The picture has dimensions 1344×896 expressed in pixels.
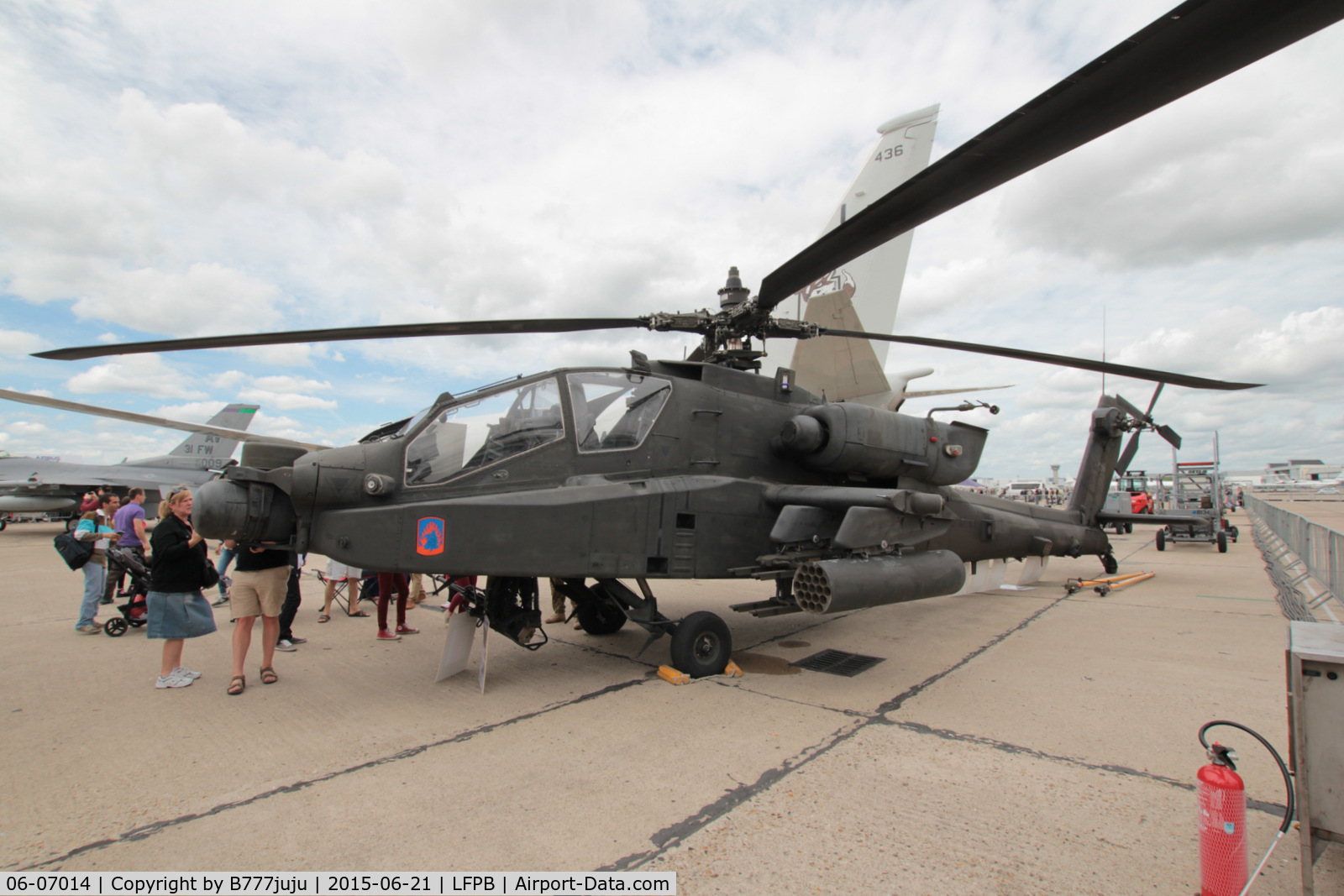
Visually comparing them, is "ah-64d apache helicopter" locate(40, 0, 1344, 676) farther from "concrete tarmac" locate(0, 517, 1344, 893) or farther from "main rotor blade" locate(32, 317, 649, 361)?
"concrete tarmac" locate(0, 517, 1344, 893)

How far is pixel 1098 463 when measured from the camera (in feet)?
35.1

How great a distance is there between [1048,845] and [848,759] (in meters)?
1.07

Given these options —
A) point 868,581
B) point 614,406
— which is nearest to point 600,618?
point 614,406

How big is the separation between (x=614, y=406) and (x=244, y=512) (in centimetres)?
288

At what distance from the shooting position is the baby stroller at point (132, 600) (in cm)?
688

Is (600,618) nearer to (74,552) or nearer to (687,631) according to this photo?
(687,631)

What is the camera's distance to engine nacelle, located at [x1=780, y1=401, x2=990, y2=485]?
19.6 ft

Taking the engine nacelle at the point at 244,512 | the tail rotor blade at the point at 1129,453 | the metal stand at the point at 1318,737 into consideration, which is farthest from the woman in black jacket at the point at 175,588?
the tail rotor blade at the point at 1129,453

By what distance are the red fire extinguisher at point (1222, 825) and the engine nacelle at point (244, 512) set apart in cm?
517

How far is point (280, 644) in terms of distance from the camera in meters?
6.41

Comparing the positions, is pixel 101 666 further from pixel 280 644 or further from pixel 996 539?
pixel 996 539

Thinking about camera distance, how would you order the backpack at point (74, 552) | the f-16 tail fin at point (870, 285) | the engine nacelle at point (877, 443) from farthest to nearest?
the f-16 tail fin at point (870, 285) → the backpack at point (74, 552) → the engine nacelle at point (877, 443)

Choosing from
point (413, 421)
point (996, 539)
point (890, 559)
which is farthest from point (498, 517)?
point (996, 539)

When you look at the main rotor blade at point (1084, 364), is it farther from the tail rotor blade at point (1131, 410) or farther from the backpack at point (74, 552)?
the backpack at point (74, 552)
